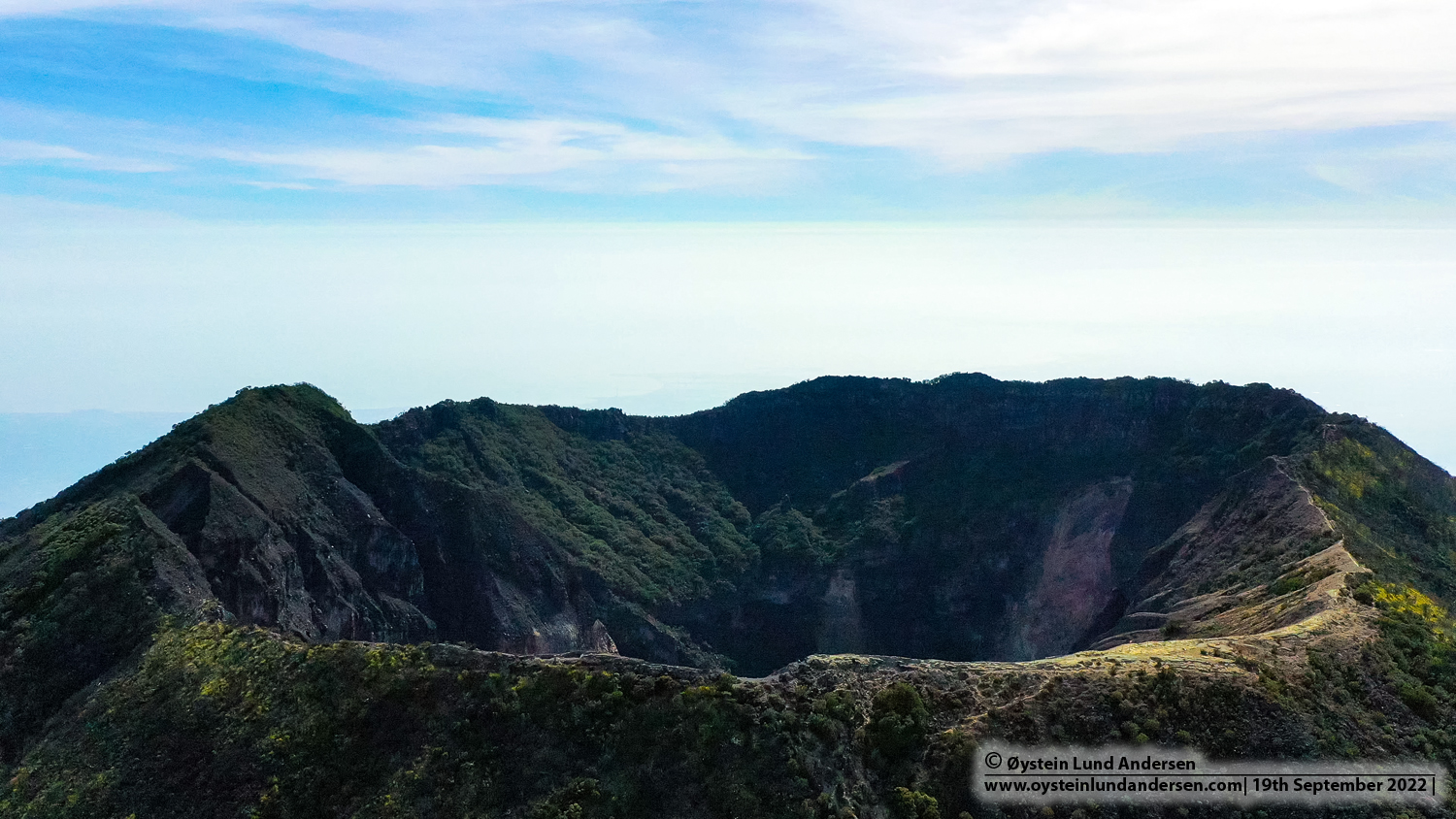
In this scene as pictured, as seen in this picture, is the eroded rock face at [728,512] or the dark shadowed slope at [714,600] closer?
the dark shadowed slope at [714,600]

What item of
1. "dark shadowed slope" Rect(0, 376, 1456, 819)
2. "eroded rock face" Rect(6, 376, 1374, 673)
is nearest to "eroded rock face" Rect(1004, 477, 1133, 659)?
"eroded rock face" Rect(6, 376, 1374, 673)

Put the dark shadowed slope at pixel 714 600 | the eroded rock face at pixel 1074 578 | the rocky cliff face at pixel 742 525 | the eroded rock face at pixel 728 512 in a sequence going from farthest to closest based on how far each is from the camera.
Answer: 1. the eroded rock face at pixel 1074 578
2. the eroded rock face at pixel 728 512
3. the rocky cliff face at pixel 742 525
4. the dark shadowed slope at pixel 714 600

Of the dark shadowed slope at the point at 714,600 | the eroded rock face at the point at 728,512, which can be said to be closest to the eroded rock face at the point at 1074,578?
the eroded rock face at the point at 728,512

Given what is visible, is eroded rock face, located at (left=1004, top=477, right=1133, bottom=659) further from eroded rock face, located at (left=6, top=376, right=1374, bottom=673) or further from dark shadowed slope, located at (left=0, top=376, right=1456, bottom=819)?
dark shadowed slope, located at (left=0, top=376, right=1456, bottom=819)

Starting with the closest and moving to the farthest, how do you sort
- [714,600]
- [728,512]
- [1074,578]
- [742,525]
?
[1074,578] → [714,600] → [742,525] → [728,512]

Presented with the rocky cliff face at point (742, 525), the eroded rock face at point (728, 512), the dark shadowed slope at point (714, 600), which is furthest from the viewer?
the eroded rock face at point (728, 512)

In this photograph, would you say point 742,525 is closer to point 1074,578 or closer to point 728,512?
point 728,512

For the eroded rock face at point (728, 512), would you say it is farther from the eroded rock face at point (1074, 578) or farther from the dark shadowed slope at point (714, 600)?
the dark shadowed slope at point (714, 600)

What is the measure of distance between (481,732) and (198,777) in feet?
50.5

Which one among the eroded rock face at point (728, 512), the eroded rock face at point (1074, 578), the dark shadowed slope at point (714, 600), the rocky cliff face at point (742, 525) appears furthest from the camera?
the eroded rock face at point (1074, 578)

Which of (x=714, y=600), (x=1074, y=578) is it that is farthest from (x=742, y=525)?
(x=1074, y=578)

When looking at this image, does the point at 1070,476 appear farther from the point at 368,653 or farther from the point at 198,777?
the point at 198,777

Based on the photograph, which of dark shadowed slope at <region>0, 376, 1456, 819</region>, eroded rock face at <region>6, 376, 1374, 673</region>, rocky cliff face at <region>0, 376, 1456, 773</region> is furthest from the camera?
eroded rock face at <region>6, 376, 1374, 673</region>

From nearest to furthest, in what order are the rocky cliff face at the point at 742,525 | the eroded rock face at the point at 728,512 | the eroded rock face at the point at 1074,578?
the rocky cliff face at the point at 742,525
the eroded rock face at the point at 728,512
the eroded rock face at the point at 1074,578
